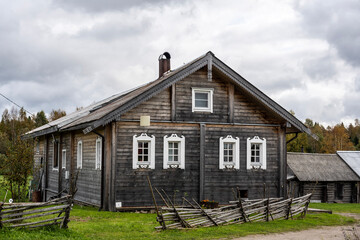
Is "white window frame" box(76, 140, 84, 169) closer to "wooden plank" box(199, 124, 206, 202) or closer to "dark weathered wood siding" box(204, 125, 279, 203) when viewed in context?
"wooden plank" box(199, 124, 206, 202)

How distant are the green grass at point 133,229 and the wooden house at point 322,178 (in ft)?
52.0

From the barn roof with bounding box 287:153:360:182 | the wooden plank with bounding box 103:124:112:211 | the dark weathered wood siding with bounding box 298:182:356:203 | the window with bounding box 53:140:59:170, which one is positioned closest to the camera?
the wooden plank with bounding box 103:124:112:211

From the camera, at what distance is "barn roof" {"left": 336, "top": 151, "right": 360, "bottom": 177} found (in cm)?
3888

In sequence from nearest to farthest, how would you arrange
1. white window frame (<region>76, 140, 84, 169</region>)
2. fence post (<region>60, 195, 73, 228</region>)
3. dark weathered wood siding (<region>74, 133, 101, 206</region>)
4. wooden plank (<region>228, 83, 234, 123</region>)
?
fence post (<region>60, 195, 73, 228</region>) → dark weathered wood siding (<region>74, 133, 101, 206</region>) → wooden plank (<region>228, 83, 234, 123</region>) → white window frame (<region>76, 140, 84, 169</region>)

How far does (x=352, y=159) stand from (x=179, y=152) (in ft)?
78.3

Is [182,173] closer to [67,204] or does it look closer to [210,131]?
[210,131]

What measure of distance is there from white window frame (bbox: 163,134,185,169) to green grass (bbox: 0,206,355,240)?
2.68m

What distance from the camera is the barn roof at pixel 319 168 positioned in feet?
118

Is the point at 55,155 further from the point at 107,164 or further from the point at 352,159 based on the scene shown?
the point at 352,159

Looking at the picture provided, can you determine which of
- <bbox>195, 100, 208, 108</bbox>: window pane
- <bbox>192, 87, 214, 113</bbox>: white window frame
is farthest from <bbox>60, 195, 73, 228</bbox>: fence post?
<bbox>195, 100, 208, 108</bbox>: window pane

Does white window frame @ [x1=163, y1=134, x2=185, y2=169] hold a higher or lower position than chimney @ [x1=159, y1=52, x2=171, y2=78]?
lower

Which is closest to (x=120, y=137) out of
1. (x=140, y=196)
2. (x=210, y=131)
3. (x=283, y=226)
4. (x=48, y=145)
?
(x=140, y=196)

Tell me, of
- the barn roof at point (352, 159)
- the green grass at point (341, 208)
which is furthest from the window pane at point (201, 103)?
the barn roof at point (352, 159)

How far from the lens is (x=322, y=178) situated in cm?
3634
